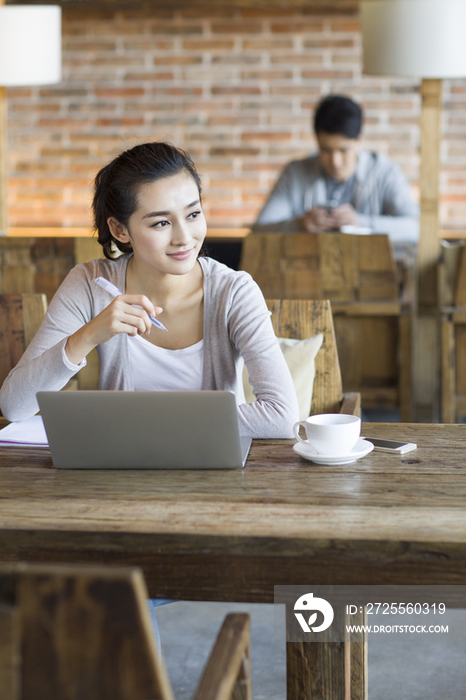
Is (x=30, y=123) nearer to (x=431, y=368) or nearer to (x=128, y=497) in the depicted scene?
(x=431, y=368)

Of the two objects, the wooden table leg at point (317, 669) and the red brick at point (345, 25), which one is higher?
the red brick at point (345, 25)

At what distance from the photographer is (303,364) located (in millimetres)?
1732

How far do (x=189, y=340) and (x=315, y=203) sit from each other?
2.40 meters

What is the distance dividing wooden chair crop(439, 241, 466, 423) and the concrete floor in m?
1.09

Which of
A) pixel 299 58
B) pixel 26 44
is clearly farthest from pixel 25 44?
pixel 299 58

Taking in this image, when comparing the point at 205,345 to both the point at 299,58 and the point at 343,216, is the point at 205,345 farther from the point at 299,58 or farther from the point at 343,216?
the point at 299,58

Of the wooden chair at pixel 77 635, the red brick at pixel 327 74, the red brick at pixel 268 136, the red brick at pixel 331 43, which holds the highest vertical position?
the red brick at pixel 331 43

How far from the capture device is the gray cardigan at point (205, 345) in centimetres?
143

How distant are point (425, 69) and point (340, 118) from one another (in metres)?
0.75

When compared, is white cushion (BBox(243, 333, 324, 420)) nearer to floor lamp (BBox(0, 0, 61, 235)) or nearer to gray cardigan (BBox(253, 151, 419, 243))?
gray cardigan (BBox(253, 151, 419, 243))

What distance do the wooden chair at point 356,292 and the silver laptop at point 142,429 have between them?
1.74 meters

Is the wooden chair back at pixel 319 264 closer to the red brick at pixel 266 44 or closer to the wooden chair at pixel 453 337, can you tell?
the wooden chair at pixel 453 337

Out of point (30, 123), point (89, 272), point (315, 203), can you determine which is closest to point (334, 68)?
point (315, 203)

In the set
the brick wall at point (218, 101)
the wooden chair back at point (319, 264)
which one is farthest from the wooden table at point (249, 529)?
the brick wall at point (218, 101)
